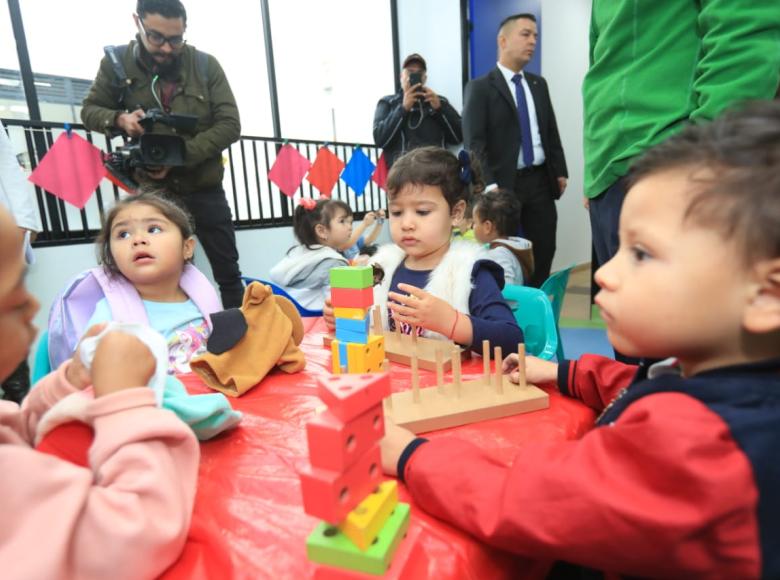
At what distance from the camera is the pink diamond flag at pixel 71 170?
2.38 metres

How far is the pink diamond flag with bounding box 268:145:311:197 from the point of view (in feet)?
11.2

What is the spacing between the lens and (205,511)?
495 millimetres

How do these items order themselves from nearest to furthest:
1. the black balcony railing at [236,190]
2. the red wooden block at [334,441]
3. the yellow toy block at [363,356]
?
Result: the red wooden block at [334,441] → the yellow toy block at [363,356] → the black balcony railing at [236,190]

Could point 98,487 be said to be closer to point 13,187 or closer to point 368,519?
point 368,519

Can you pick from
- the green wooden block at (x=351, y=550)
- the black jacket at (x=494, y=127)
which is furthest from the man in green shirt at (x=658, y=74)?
the black jacket at (x=494, y=127)

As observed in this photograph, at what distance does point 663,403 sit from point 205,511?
0.44 metres

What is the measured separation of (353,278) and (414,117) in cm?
291

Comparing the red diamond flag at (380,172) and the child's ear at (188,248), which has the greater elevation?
the red diamond flag at (380,172)

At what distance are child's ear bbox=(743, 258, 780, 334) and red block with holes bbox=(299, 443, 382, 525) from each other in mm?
343

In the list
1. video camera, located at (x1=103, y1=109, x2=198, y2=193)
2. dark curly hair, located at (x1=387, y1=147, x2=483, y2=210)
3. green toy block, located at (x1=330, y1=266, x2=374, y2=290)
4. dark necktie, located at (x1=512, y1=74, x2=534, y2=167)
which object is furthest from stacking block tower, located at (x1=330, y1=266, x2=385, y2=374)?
dark necktie, located at (x1=512, y1=74, x2=534, y2=167)

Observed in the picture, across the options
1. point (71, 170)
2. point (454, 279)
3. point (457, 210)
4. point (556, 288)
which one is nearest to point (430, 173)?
point (457, 210)

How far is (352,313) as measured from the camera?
2.72 ft

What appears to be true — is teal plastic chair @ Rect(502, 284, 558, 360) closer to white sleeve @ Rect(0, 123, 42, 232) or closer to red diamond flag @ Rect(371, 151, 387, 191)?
white sleeve @ Rect(0, 123, 42, 232)

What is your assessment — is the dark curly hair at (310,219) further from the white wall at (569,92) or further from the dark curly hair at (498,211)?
the white wall at (569,92)
